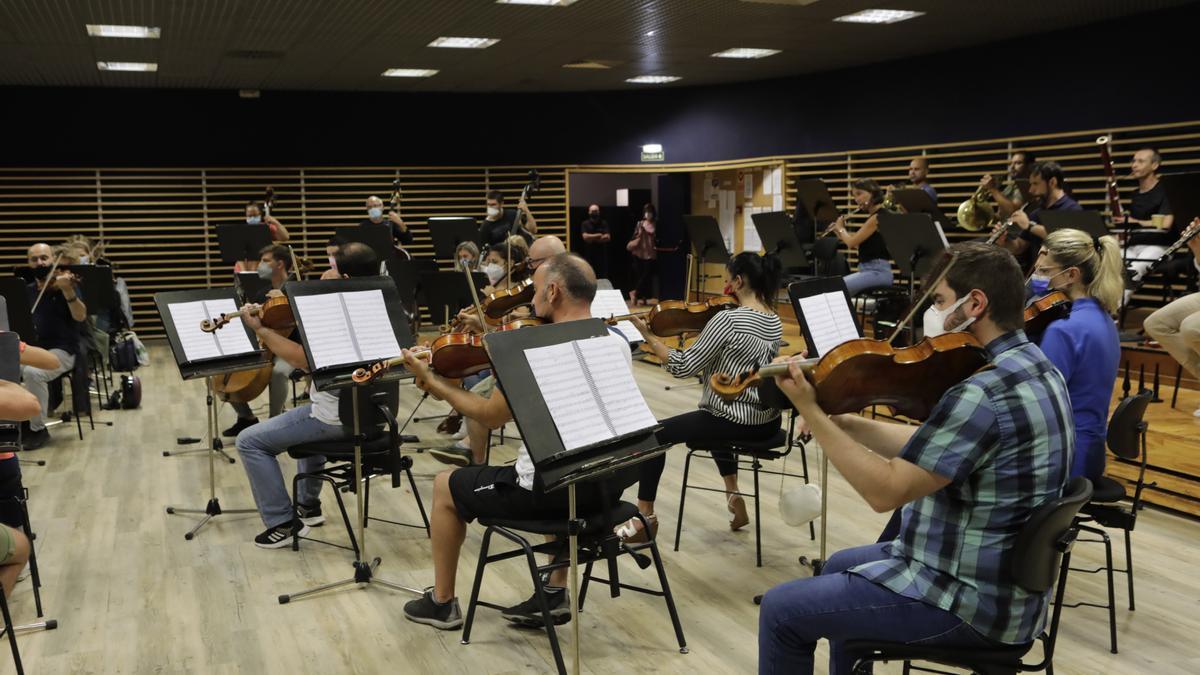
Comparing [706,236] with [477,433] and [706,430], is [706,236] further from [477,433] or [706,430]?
[706,430]

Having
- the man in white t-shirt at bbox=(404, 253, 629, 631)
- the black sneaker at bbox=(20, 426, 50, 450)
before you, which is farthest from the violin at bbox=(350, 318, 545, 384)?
the black sneaker at bbox=(20, 426, 50, 450)

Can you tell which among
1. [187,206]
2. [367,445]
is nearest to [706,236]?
[367,445]

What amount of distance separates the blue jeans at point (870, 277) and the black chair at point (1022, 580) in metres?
6.10

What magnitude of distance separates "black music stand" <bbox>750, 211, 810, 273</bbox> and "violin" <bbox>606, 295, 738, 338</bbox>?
3393mm

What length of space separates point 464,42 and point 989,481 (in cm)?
833

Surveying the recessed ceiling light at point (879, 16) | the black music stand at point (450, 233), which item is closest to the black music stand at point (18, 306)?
the black music stand at point (450, 233)

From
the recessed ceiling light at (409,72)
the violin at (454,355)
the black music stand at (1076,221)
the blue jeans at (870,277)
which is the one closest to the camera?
the violin at (454,355)

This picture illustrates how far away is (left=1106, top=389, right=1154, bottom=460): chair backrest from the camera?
3.30 meters

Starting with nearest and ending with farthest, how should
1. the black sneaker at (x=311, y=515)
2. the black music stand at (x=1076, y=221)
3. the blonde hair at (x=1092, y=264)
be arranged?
the blonde hair at (x=1092, y=264) → the black sneaker at (x=311, y=515) → the black music stand at (x=1076, y=221)

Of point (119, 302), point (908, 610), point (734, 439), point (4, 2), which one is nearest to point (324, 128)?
point (119, 302)

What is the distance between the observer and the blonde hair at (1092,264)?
3479 millimetres

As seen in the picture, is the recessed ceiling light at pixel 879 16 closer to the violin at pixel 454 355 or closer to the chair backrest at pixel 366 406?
the chair backrest at pixel 366 406

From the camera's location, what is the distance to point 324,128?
1287 cm

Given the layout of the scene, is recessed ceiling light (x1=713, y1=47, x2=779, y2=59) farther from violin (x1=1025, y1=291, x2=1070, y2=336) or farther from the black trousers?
violin (x1=1025, y1=291, x2=1070, y2=336)
